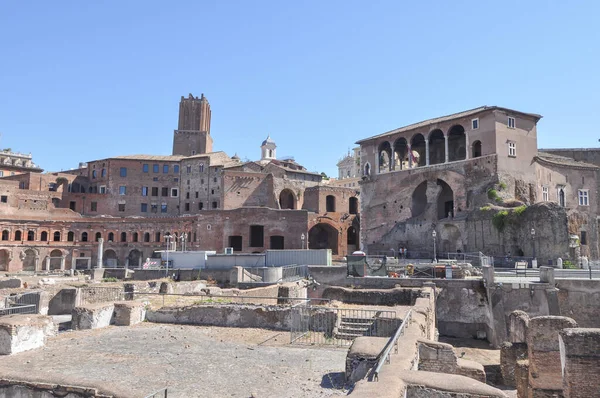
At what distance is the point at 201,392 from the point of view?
7707 mm

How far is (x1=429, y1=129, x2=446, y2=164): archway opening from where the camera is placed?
47.4 metres

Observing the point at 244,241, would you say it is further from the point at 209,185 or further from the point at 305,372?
the point at 305,372


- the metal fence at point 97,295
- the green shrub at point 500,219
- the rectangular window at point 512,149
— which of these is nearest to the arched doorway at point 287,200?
the rectangular window at point 512,149

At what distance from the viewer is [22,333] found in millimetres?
10164

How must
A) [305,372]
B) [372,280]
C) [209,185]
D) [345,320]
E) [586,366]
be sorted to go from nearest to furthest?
[305,372] → [586,366] → [345,320] → [372,280] → [209,185]

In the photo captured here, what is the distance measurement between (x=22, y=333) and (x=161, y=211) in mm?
57516

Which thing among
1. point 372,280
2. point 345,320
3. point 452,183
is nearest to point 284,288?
point 345,320

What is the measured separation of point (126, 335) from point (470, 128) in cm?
3640

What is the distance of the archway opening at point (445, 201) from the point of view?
4409cm

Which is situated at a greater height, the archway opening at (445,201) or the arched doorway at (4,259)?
the archway opening at (445,201)

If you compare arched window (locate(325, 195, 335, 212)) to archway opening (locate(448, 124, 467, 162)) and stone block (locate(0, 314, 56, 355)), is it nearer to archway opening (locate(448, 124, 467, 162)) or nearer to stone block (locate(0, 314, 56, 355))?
archway opening (locate(448, 124, 467, 162))

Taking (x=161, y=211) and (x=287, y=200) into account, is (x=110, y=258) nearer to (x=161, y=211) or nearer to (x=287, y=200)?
(x=161, y=211)

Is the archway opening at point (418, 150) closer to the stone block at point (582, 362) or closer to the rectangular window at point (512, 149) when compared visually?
the rectangular window at point (512, 149)

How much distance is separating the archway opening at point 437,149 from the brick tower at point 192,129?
1712 inches
